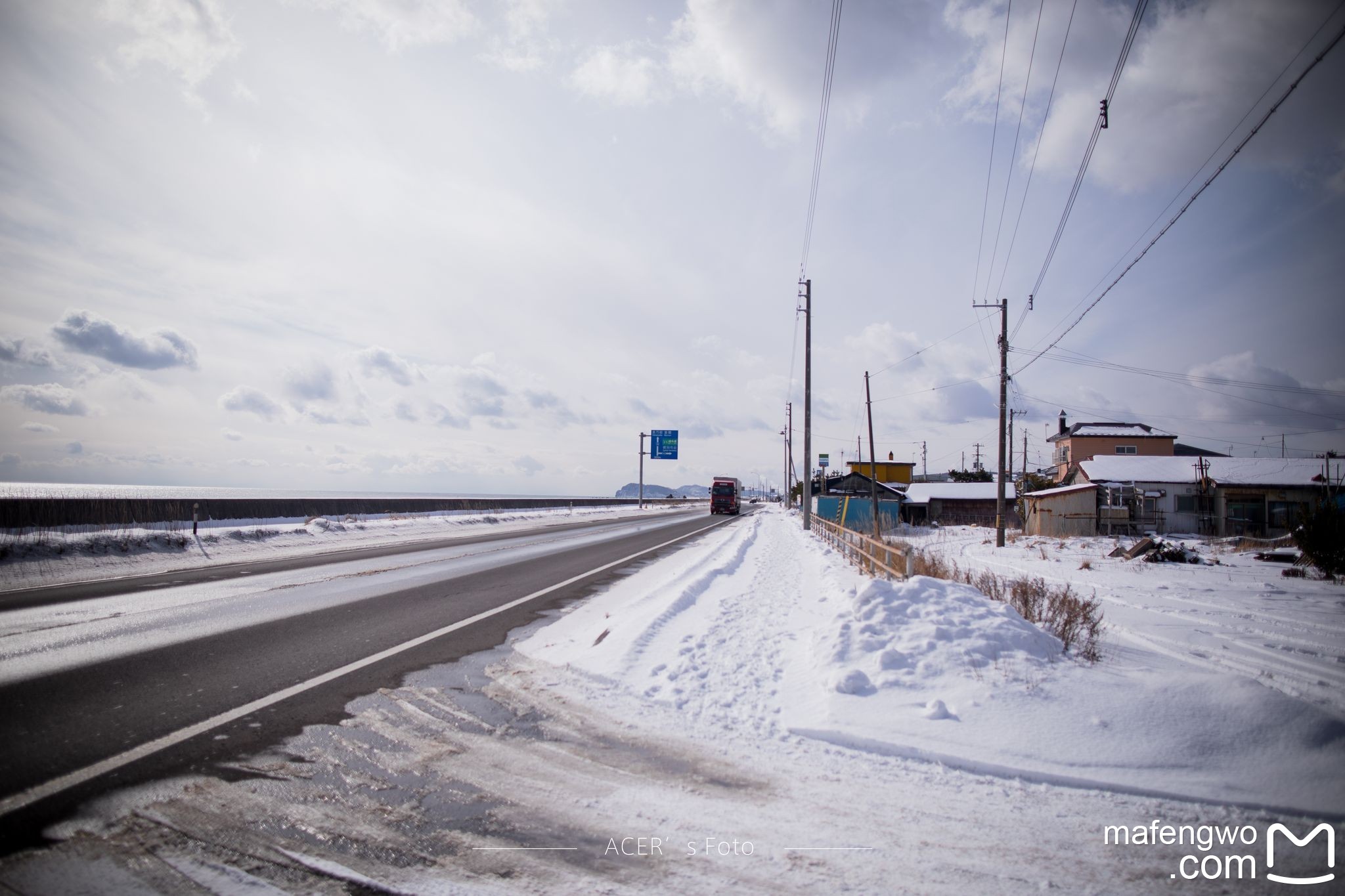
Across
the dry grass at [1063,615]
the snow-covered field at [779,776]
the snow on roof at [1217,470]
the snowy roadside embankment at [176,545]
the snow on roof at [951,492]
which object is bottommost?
the snowy roadside embankment at [176,545]

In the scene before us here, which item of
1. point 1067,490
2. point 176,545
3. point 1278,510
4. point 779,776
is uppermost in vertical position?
point 1067,490

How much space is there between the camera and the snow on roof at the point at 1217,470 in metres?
35.6

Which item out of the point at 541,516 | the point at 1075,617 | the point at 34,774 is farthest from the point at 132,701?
the point at 541,516

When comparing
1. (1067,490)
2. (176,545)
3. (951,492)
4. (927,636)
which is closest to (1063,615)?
(927,636)

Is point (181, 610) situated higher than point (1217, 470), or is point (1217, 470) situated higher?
point (1217, 470)

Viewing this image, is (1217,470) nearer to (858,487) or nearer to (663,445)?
(858,487)

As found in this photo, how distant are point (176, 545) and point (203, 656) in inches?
509

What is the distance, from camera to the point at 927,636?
6.18m

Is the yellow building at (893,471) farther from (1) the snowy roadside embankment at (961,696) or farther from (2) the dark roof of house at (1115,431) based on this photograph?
(1) the snowy roadside embankment at (961,696)

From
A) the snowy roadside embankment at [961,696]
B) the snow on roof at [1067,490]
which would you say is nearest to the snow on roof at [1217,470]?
the snow on roof at [1067,490]

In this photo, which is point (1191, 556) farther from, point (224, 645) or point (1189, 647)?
point (224, 645)

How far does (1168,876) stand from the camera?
9.84 feet

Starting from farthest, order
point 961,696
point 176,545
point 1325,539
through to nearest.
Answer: point 176,545
point 1325,539
point 961,696

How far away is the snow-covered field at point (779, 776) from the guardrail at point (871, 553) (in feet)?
5.34
